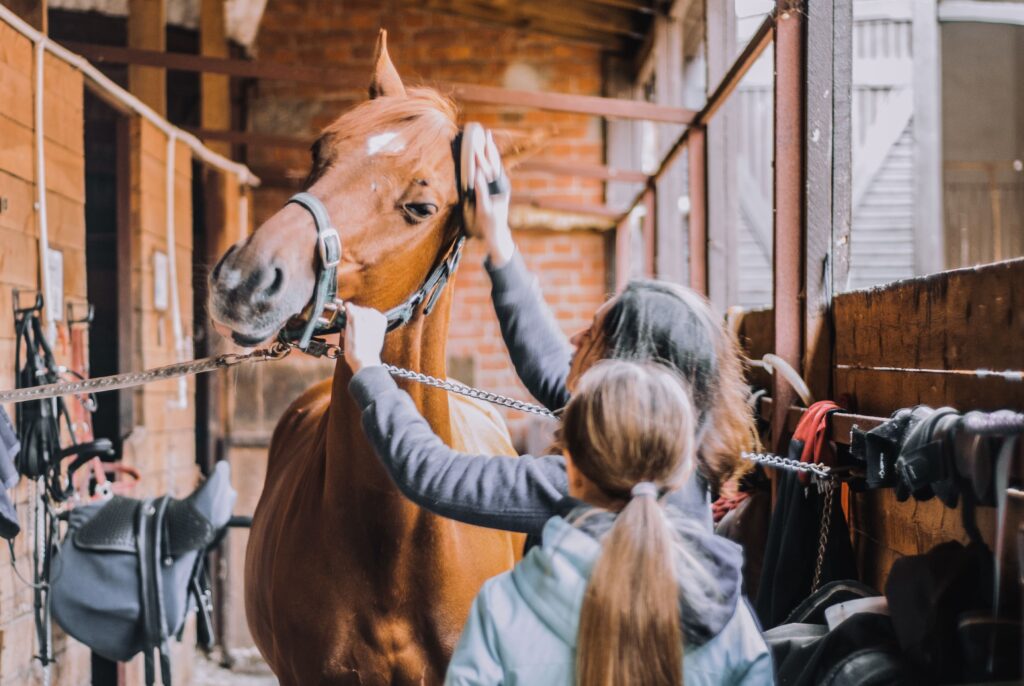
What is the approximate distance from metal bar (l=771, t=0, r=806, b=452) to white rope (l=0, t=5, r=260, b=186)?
1987mm

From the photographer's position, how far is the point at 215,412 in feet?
16.9

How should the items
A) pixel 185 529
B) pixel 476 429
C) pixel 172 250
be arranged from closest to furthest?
pixel 476 429
pixel 185 529
pixel 172 250

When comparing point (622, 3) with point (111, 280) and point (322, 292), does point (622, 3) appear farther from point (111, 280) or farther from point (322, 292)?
point (322, 292)

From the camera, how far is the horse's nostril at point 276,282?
1.37 meters

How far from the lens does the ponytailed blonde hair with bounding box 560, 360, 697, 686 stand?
99cm

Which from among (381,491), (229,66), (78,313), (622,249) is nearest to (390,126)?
(381,491)

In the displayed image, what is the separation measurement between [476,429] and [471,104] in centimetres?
407

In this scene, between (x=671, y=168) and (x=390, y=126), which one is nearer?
(x=390, y=126)

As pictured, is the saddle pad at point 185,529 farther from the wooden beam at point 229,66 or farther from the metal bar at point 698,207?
the metal bar at point 698,207

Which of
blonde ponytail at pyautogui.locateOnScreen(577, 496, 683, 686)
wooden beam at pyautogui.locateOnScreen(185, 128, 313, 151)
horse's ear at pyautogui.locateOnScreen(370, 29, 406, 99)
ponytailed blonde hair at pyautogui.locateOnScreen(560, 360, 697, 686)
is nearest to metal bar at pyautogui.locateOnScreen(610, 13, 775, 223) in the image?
horse's ear at pyautogui.locateOnScreen(370, 29, 406, 99)

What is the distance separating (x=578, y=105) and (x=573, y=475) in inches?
101

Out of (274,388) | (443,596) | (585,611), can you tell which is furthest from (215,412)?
(585,611)

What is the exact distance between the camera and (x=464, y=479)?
48.8 inches

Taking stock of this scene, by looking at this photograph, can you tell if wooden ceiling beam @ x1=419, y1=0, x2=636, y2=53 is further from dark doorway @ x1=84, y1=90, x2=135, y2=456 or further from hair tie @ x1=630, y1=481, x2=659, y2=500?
hair tie @ x1=630, y1=481, x2=659, y2=500
